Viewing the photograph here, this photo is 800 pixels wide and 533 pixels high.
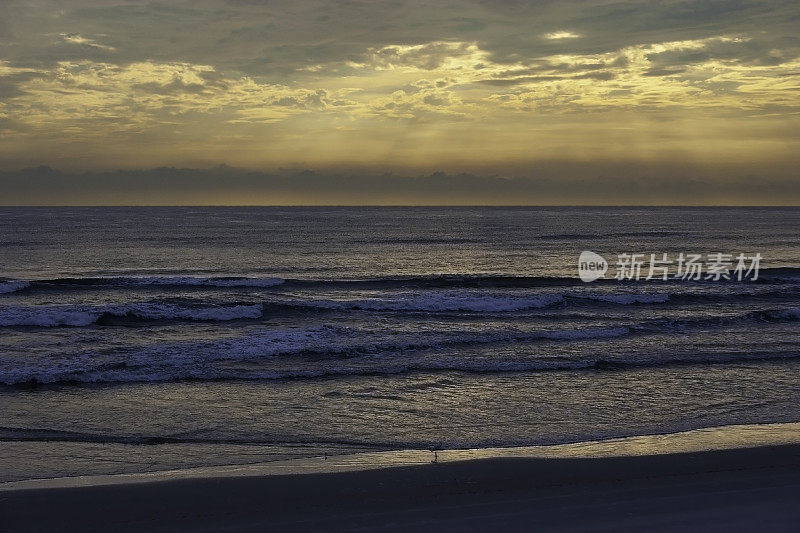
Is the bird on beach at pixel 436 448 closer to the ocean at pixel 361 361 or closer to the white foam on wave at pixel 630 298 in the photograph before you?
the ocean at pixel 361 361

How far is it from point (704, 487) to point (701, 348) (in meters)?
10.5

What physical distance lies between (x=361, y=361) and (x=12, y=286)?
1981 centimetres

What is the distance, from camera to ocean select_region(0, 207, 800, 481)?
392 inches

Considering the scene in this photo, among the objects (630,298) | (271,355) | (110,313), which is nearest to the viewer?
(271,355)

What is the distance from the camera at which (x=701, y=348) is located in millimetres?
17156

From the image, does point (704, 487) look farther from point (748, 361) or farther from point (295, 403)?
point (748, 361)

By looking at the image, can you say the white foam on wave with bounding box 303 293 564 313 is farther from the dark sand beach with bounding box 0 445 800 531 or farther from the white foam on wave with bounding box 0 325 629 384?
the dark sand beach with bounding box 0 445 800 531

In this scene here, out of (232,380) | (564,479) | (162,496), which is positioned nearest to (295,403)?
(232,380)

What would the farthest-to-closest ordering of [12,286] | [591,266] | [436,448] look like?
[591,266] → [12,286] → [436,448]

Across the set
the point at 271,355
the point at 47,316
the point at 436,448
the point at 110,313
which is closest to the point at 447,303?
the point at 271,355

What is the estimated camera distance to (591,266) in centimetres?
4150

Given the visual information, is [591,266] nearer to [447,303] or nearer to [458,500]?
[447,303]

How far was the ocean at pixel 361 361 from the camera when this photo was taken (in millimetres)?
9961

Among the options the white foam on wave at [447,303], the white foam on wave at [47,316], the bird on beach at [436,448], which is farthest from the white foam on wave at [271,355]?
the white foam on wave at [47,316]
